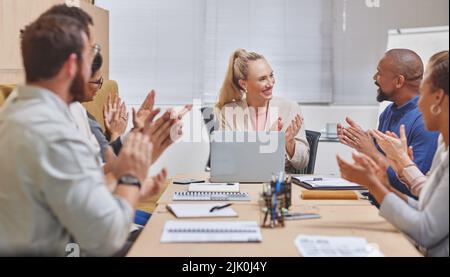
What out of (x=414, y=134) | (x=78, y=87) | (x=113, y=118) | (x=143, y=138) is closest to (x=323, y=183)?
(x=414, y=134)

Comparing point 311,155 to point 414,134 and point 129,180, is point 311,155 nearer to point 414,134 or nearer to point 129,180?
point 414,134

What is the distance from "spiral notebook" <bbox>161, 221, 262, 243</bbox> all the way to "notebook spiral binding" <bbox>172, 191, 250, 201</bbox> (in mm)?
399

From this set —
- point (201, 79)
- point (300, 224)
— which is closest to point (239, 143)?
point (300, 224)

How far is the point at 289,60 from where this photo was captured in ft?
14.9

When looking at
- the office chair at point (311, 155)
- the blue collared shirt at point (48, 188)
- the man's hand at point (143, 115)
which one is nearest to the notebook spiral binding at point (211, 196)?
the man's hand at point (143, 115)

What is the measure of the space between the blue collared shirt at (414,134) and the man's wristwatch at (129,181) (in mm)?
1525

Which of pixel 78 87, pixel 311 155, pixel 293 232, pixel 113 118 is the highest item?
pixel 78 87

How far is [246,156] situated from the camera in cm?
256

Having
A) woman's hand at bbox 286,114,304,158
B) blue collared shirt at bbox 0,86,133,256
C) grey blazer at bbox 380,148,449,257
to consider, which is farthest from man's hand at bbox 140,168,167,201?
woman's hand at bbox 286,114,304,158

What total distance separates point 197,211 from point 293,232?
0.42m

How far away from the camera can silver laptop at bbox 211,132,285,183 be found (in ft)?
8.27

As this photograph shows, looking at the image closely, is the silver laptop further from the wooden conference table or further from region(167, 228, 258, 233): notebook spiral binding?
region(167, 228, 258, 233): notebook spiral binding

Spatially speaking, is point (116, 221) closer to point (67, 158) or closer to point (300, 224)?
point (67, 158)

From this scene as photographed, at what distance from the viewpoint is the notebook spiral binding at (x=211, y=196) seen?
220cm
